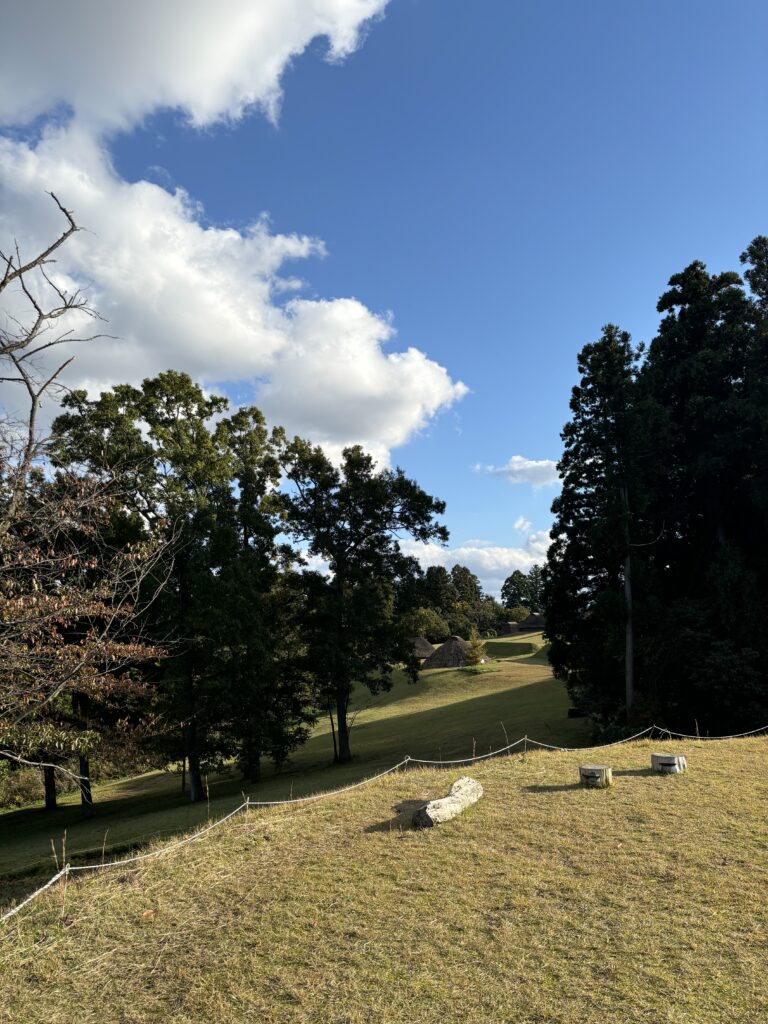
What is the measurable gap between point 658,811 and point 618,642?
606 inches

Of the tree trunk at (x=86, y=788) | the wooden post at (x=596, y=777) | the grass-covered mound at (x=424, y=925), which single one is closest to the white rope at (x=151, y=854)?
the grass-covered mound at (x=424, y=925)

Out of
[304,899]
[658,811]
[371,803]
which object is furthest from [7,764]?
[658,811]

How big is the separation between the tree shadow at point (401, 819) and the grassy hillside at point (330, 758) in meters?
4.98

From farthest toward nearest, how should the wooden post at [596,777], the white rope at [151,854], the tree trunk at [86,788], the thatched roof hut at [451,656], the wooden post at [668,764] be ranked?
the thatched roof hut at [451,656]
the tree trunk at [86,788]
the wooden post at [668,764]
the wooden post at [596,777]
the white rope at [151,854]

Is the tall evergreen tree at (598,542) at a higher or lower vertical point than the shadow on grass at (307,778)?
higher

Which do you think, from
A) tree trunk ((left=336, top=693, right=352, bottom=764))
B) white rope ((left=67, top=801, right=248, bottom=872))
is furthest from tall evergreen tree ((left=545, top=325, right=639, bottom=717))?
white rope ((left=67, top=801, right=248, bottom=872))

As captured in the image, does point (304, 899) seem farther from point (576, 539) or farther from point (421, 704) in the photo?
point (421, 704)

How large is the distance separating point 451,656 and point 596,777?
47715 millimetres

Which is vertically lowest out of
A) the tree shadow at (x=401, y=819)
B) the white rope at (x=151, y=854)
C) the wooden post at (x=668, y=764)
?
the wooden post at (x=668, y=764)

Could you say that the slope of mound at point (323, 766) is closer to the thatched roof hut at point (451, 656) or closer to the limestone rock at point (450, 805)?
the limestone rock at point (450, 805)

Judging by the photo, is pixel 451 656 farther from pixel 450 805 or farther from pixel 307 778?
pixel 450 805

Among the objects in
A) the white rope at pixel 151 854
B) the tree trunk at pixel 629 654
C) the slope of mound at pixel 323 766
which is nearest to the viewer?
the white rope at pixel 151 854

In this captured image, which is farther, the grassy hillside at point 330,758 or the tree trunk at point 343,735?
the tree trunk at point 343,735

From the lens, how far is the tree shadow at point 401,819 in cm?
1081
